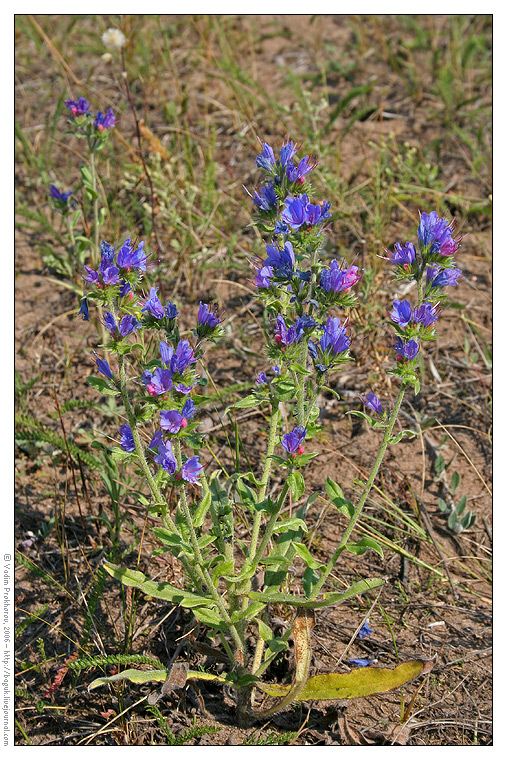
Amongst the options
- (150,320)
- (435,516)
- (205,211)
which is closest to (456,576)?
(435,516)

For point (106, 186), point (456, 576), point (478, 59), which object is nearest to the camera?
point (456, 576)

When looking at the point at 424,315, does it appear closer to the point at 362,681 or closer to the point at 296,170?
the point at 296,170

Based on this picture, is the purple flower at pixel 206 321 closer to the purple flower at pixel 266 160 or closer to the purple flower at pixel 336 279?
the purple flower at pixel 336 279

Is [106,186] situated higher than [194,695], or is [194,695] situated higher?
[106,186]

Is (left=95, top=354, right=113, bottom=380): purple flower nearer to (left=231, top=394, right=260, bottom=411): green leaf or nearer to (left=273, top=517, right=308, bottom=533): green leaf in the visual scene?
(left=231, top=394, right=260, bottom=411): green leaf

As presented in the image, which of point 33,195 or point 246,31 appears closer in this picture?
point 33,195

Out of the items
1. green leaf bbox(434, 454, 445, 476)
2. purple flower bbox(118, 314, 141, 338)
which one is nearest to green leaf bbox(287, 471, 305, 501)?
purple flower bbox(118, 314, 141, 338)

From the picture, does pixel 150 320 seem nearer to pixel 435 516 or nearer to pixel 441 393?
pixel 435 516
